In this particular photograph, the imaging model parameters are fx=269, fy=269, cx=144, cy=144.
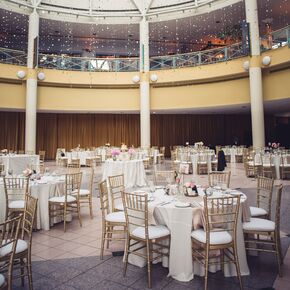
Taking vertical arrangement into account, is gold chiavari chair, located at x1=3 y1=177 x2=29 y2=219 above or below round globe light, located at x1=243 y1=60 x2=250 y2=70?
below

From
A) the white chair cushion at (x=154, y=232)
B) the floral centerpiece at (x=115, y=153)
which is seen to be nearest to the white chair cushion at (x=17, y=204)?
the white chair cushion at (x=154, y=232)

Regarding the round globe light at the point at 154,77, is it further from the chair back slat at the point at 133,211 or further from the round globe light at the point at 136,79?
the chair back slat at the point at 133,211

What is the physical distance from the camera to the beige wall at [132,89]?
13457 millimetres

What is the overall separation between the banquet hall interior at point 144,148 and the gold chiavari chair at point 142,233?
0.02 m

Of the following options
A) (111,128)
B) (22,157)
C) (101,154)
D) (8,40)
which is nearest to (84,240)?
(22,157)

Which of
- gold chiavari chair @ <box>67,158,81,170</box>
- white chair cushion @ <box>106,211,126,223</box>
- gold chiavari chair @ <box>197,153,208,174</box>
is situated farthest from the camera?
gold chiavari chair @ <box>197,153,208,174</box>

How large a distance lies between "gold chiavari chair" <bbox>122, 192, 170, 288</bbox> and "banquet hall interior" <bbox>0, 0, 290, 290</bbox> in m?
0.02

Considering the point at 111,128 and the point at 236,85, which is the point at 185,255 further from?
the point at 111,128

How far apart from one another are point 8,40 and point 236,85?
14.4 meters

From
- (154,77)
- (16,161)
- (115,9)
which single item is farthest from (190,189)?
(115,9)

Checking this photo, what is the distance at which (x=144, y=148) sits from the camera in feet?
47.4

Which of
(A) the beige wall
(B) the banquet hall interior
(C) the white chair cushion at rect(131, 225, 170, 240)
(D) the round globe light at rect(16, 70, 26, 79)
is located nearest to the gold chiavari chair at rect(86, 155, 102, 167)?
(B) the banquet hall interior

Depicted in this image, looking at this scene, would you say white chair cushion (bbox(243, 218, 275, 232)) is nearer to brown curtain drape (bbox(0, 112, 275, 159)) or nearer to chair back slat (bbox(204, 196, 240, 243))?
chair back slat (bbox(204, 196, 240, 243))

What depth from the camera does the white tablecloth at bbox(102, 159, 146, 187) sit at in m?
8.16
